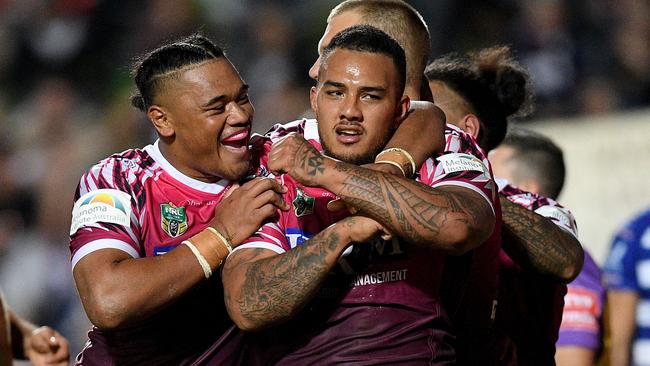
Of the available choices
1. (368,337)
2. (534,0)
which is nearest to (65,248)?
(534,0)

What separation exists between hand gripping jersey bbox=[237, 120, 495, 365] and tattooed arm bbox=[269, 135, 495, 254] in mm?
174

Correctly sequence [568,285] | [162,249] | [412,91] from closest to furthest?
[162,249], [412,91], [568,285]

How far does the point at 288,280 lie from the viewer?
345 centimetres

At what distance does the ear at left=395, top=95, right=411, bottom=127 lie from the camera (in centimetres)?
382

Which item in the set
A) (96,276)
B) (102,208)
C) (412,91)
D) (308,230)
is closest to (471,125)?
(412,91)

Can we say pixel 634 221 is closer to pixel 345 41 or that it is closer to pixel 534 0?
pixel 345 41

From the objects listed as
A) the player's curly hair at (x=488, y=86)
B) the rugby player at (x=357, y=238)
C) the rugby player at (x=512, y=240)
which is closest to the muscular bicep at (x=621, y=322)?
the rugby player at (x=512, y=240)

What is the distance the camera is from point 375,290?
3623mm

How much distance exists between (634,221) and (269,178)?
10.6 feet

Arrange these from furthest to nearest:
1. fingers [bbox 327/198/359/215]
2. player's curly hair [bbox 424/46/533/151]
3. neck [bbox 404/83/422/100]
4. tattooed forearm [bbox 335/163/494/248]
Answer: player's curly hair [bbox 424/46/533/151], neck [bbox 404/83/422/100], fingers [bbox 327/198/359/215], tattooed forearm [bbox 335/163/494/248]

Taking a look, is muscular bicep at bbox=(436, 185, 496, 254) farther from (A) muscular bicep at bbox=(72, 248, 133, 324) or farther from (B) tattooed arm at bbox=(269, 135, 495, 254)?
(A) muscular bicep at bbox=(72, 248, 133, 324)

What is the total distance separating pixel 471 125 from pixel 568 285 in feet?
4.67

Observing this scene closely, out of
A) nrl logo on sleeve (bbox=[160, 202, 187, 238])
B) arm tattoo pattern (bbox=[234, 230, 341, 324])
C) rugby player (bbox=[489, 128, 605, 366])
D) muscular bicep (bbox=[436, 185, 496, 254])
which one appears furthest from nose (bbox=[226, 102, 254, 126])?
rugby player (bbox=[489, 128, 605, 366])

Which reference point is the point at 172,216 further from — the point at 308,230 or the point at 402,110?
the point at 402,110
